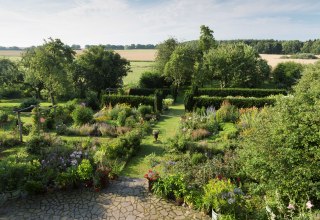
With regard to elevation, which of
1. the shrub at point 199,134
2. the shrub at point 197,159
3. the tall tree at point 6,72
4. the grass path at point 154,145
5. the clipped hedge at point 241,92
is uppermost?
the tall tree at point 6,72

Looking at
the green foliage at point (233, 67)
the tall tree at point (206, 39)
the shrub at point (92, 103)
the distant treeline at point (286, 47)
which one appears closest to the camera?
the shrub at point (92, 103)

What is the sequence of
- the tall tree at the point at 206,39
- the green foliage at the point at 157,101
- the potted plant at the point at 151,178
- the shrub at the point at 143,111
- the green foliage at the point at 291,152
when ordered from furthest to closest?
the tall tree at the point at 206,39 → the green foliage at the point at 157,101 → the shrub at the point at 143,111 → the potted plant at the point at 151,178 → the green foliage at the point at 291,152

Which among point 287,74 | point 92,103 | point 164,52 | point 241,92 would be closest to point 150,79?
point 164,52

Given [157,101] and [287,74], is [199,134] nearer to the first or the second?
[157,101]

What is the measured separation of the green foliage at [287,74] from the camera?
114 ft

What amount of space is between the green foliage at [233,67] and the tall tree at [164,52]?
6.47 meters

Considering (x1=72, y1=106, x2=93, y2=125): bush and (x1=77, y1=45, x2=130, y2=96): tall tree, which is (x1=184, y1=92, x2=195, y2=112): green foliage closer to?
(x1=72, y1=106, x2=93, y2=125): bush

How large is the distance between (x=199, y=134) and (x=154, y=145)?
2.58 meters

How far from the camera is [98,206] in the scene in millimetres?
7730

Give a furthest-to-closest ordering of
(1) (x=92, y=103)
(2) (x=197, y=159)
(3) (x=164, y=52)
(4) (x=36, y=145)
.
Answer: (3) (x=164, y=52)
(1) (x=92, y=103)
(4) (x=36, y=145)
(2) (x=197, y=159)

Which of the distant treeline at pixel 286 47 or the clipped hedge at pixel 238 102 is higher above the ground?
the distant treeline at pixel 286 47

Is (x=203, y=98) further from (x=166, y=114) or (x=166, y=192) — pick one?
(x=166, y=192)

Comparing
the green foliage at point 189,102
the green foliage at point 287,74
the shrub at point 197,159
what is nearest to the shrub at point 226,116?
the green foliage at point 189,102

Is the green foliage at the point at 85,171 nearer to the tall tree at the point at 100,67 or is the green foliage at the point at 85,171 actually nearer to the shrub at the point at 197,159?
the shrub at the point at 197,159
